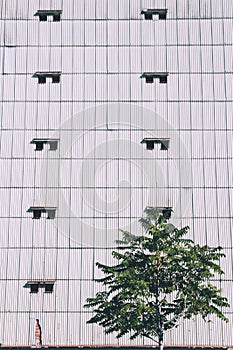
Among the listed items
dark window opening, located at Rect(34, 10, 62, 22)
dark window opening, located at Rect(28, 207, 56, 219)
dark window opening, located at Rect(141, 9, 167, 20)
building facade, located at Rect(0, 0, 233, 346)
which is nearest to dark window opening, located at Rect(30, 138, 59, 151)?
building facade, located at Rect(0, 0, 233, 346)

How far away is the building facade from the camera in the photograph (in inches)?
2110

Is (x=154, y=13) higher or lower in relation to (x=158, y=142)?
higher

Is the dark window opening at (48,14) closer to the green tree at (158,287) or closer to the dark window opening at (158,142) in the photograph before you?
the dark window opening at (158,142)

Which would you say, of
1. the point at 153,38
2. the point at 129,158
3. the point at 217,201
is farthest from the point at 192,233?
the point at 153,38

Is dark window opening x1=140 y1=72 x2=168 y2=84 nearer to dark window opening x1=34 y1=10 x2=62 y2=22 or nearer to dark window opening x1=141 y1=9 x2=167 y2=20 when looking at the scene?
dark window opening x1=141 y1=9 x2=167 y2=20

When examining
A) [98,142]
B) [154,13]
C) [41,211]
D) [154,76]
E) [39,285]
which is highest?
[154,13]

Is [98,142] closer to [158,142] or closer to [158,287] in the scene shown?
[158,142]

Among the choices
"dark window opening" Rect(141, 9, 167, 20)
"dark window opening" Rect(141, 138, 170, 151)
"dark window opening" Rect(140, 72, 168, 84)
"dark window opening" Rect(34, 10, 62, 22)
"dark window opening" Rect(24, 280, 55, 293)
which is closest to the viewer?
"dark window opening" Rect(24, 280, 55, 293)

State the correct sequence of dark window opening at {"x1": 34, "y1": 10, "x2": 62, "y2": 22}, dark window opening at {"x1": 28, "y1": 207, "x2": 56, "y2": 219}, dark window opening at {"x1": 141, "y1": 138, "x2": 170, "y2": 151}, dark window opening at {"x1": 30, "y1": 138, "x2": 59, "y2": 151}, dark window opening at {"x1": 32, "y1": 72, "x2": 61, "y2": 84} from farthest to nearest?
dark window opening at {"x1": 34, "y1": 10, "x2": 62, "y2": 22} < dark window opening at {"x1": 32, "y1": 72, "x2": 61, "y2": 84} < dark window opening at {"x1": 30, "y1": 138, "x2": 59, "y2": 151} < dark window opening at {"x1": 141, "y1": 138, "x2": 170, "y2": 151} < dark window opening at {"x1": 28, "y1": 207, "x2": 56, "y2": 219}

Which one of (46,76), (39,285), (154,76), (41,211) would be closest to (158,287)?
(39,285)

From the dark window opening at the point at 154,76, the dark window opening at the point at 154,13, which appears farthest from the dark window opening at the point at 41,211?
the dark window opening at the point at 154,13

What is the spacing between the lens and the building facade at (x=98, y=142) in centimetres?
5359

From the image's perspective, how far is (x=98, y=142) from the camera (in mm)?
56281

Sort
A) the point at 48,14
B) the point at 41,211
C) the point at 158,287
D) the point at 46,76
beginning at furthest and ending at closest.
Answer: the point at 48,14 < the point at 46,76 < the point at 41,211 < the point at 158,287
